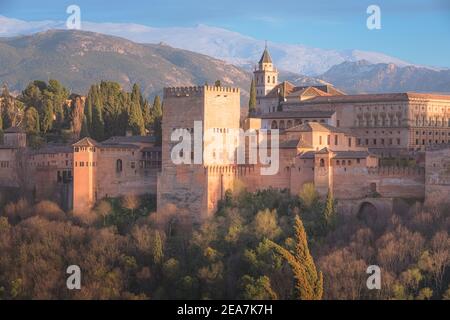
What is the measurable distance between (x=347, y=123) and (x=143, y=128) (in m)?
8.17

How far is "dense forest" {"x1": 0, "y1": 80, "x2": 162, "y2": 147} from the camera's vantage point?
4691 cm

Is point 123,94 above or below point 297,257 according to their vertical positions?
above

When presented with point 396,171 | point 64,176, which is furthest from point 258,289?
point 64,176

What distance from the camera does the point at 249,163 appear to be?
3950cm

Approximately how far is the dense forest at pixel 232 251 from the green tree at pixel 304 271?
0.10ft

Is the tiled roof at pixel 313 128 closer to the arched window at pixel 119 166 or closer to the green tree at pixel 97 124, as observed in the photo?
the arched window at pixel 119 166

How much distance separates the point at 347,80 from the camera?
128m

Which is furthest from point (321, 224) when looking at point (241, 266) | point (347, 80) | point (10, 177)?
Answer: point (347, 80)

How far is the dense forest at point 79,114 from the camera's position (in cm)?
4691

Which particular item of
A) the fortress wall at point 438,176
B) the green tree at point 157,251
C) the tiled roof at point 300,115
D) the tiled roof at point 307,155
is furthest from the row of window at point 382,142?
the green tree at point 157,251

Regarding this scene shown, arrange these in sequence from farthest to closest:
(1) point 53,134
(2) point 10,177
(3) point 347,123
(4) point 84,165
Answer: (1) point 53,134 → (3) point 347,123 → (2) point 10,177 → (4) point 84,165

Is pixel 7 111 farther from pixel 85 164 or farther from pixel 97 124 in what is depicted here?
pixel 85 164

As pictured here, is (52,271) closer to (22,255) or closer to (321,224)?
(22,255)

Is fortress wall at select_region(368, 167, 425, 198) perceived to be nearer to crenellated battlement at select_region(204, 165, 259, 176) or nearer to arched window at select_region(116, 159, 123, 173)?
crenellated battlement at select_region(204, 165, 259, 176)
